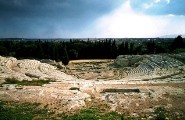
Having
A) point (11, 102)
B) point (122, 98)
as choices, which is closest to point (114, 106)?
point (122, 98)

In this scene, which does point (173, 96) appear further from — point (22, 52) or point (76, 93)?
point (22, 52)

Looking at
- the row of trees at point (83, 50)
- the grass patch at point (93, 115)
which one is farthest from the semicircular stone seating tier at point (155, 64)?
the row of trees at point (83, 50)

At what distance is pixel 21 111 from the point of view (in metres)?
17.6

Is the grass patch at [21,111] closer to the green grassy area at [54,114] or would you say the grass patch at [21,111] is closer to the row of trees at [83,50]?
the green grassy area at [54,114]

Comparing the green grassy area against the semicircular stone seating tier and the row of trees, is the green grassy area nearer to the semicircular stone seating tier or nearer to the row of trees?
the semicircular stone seating tier

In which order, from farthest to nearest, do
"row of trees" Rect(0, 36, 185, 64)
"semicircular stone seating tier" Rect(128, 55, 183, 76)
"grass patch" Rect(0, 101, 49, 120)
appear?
"row of trees" Rect(0, 36, 185, 64) < "semicircular stone seating tier" Rect(128, 55, 183, 76) < "grass patch" Rect(0, 101, 49, 120)

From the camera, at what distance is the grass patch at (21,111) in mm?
16148

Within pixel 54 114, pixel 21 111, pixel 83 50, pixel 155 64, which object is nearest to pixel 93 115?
pixel 54 114

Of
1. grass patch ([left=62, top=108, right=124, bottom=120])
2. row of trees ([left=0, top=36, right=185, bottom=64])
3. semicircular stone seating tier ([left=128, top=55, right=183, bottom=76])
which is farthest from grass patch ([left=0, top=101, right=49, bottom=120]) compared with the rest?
row of trees ([left=0, top=36, right=185, bottom=64])

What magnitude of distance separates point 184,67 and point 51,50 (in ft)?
170

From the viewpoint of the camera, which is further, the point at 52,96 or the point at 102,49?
the point at 102,49

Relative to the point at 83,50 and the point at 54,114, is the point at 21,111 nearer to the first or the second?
the point at 54,114

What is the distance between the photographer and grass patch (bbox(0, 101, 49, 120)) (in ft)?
53.0

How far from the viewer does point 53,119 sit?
16031 mm
